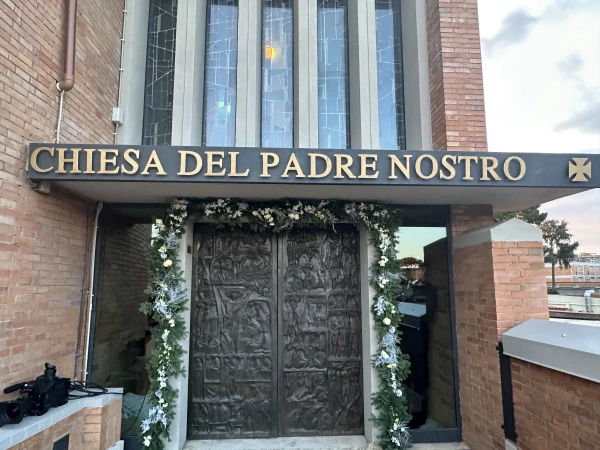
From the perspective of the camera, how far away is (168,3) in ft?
20.1

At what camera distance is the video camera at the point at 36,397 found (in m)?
3.19

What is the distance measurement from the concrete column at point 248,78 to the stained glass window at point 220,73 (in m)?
0.39

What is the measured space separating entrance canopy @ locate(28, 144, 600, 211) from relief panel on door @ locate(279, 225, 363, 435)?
1.32 meters

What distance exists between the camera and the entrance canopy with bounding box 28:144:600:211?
149 inches

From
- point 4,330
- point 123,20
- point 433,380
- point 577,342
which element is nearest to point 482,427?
point 433,380

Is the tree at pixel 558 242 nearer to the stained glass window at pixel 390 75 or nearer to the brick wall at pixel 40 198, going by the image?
the stained glass window at pixel 390 75

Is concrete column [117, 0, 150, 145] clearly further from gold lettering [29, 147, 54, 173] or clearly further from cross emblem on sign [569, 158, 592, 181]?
cross emblem on sign [569, 158, 592, 181]

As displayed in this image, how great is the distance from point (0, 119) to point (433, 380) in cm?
556

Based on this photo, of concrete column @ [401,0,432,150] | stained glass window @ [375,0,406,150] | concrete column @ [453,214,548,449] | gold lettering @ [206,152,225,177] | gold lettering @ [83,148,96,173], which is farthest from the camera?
stained glass window @ [375,0,406,150]

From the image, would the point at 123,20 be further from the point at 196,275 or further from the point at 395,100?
the point at 395,100


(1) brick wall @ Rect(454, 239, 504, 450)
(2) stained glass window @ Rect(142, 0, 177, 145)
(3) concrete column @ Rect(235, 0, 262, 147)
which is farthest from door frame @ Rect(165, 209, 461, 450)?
(2) stained glass window @ Rect(142, 0, 177, 145)

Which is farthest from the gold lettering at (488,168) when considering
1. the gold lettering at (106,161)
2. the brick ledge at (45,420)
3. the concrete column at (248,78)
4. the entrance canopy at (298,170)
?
the brick ledge at (45,420)

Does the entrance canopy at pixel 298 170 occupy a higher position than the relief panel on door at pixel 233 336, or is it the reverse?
the entrance canopy at pixel 298 170

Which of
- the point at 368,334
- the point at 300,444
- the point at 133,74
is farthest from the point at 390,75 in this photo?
the point at 300,444
